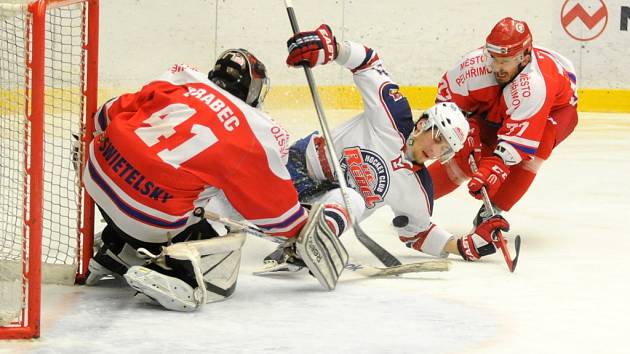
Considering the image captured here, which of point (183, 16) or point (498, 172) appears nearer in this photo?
point (498, 172)

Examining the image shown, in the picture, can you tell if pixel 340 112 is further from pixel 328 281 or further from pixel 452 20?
pixel 328 281

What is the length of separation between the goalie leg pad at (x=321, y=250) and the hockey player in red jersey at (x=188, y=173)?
2.7 inches

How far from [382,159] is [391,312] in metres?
0.83

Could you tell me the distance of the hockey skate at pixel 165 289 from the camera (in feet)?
9.27

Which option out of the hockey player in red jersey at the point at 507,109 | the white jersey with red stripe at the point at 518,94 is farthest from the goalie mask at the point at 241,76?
the white jersey with red stripe at the point at 518,94

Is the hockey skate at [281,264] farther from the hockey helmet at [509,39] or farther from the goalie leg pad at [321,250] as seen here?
the hockey helmet at [509,39]

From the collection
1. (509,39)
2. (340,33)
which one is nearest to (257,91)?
(509,39)

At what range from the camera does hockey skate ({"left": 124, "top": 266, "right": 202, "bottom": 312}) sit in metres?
2.83

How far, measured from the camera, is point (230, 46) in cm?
768

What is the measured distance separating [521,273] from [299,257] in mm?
827

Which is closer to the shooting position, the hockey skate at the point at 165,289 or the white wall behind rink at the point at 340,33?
the hockey skate at the point at 165,289

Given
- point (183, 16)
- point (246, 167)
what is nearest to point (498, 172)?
point (246, 167)

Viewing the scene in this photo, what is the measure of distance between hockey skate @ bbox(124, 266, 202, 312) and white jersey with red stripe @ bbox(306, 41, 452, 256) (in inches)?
40.4

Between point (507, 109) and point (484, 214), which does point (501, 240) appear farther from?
point (507, 109)
